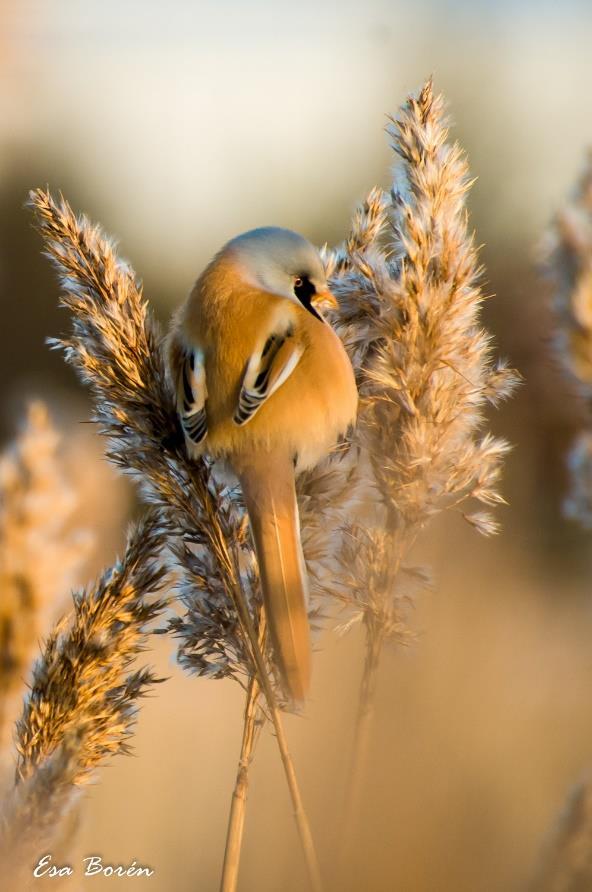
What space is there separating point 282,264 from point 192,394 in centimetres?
35

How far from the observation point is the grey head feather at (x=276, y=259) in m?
2.06

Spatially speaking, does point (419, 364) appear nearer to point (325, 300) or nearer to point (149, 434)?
point (325, 300)

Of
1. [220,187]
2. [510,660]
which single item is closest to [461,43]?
[220,187]

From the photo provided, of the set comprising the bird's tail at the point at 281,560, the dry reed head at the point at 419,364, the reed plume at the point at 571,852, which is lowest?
the reed plume at the point at 571,852

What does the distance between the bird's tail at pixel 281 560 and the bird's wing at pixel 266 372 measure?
4.4 inches

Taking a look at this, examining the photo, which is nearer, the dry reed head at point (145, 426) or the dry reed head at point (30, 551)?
the dry reed head at point (145, 426)

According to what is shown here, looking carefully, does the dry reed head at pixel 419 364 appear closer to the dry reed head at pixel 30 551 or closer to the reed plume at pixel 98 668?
the reed plume at pixel 98 668

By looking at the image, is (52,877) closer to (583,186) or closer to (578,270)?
(578,270)

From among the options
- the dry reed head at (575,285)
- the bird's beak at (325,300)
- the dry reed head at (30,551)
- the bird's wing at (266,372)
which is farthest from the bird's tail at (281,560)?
the dry reed head at (575,285)

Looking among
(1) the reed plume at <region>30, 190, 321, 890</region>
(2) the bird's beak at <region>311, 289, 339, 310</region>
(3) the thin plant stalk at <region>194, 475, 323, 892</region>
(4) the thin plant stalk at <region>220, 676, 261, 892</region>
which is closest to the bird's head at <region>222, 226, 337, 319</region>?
(2) the bird's beak at <region>311, 289, 339, 310</region>

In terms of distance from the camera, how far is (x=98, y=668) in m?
1.74

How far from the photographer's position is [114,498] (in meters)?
3.16

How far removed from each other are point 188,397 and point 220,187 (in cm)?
429

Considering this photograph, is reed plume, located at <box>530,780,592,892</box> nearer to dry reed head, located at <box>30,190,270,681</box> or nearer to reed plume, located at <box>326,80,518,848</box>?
reed plume, located at <box>326,80,518,848</box>
